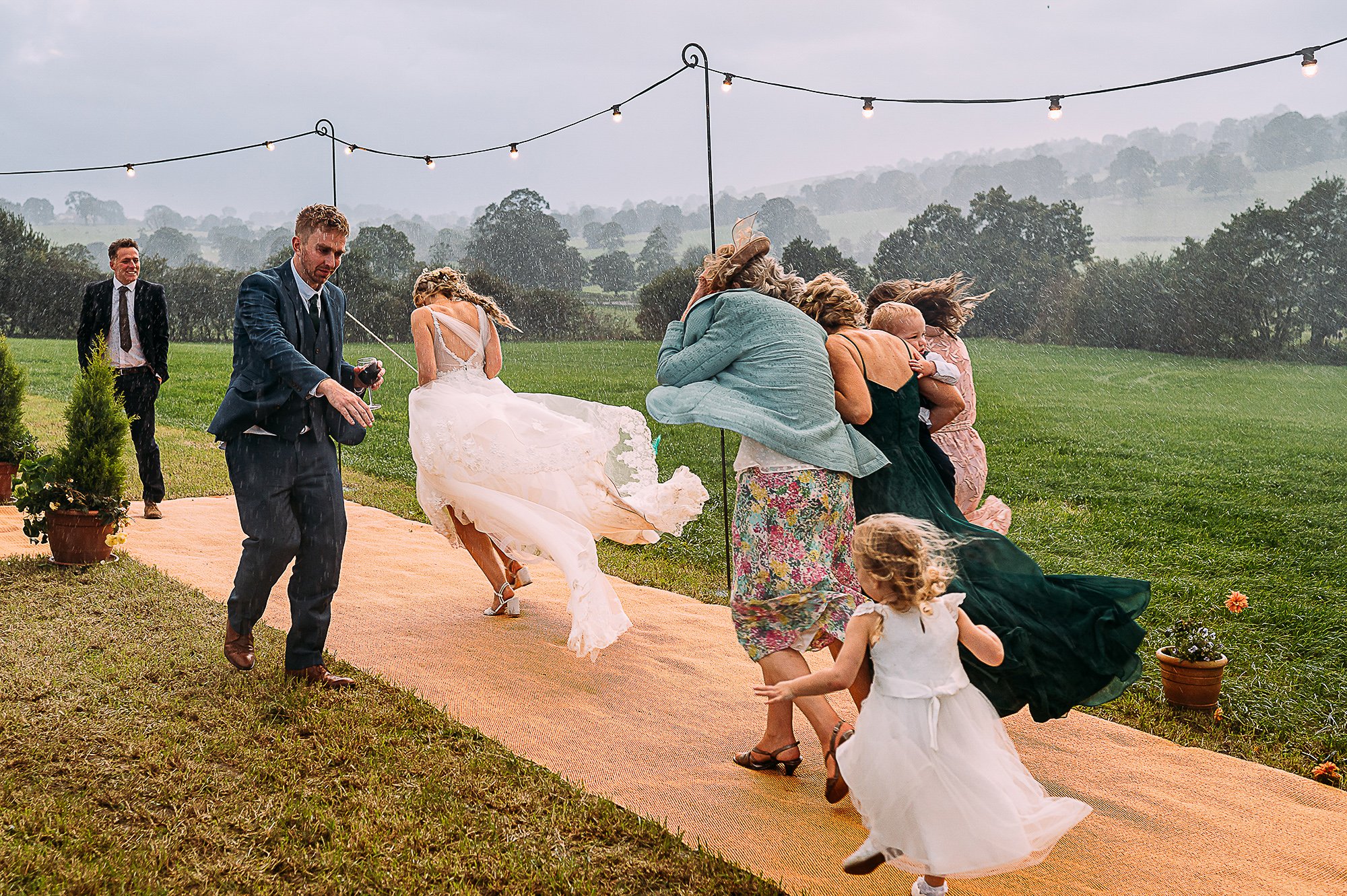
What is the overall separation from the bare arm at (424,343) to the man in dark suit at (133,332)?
3019 mm

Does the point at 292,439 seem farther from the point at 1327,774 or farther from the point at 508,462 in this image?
the point at 1327,774

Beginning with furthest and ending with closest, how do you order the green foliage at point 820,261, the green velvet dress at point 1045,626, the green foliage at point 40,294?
the green foliage at point 40,294 → the green foliage at point 820,261 → the green velvet dress at point 1045,626

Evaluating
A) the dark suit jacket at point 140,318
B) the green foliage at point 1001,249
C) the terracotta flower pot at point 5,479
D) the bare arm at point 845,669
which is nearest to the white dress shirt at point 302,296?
the bare arm at point 845,669

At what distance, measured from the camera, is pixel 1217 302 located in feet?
99.7

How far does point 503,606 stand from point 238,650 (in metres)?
1.53

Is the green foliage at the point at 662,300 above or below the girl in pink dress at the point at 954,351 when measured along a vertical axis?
above

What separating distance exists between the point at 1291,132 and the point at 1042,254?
41.5m

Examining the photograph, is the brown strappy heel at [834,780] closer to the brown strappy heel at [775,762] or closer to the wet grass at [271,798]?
the brown strappy heel at [775,762]

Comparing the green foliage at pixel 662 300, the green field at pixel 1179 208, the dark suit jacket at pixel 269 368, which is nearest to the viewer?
the dark suit jacket at pixel 269 368

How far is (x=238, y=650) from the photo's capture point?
4355 millimetres

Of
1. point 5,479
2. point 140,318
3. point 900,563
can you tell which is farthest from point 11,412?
point 900,563

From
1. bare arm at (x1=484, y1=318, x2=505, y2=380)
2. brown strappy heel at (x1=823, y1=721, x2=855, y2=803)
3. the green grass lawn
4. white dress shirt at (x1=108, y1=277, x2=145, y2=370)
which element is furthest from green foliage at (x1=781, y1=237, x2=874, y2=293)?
brown strappy heel at (x1=823, y1=721, x2=855, y2=803)

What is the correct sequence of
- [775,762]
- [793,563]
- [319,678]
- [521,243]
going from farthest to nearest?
1. [521,243]
2. [319,678]
3. [775,762]
4. [793,563]

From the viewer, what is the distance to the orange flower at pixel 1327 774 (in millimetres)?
3688
